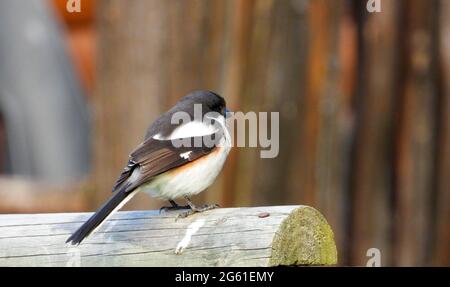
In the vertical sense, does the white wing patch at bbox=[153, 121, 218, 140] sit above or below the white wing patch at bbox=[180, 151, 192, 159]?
above

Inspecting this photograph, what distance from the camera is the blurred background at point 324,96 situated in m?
6.39

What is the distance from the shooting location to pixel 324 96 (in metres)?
6.62

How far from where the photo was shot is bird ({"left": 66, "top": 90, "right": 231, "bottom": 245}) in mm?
5051

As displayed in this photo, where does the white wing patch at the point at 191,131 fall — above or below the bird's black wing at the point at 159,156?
above

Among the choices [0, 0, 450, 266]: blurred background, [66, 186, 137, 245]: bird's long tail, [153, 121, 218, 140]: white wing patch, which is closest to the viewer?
[66, 186, 137, 245]: bird's long tail

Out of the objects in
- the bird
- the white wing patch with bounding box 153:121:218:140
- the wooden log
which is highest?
the white wing patch with bounding box 153:121:218:140

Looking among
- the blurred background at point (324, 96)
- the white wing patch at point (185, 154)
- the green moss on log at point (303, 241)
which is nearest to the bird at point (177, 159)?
the white wing patch at point (185, 154)

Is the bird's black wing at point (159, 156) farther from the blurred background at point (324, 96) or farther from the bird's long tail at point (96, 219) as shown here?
the blurred background at point (324, 96)

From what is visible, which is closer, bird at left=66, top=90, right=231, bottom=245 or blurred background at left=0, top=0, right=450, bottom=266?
bird at left=66, top=90, right=231, bottom=245

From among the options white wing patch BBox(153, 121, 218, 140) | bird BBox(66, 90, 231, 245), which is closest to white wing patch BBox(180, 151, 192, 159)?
bird BBox(66, 90, 231, 245)

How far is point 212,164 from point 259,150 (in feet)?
4.32

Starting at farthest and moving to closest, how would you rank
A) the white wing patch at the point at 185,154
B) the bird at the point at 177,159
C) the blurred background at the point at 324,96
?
the blurred background at the point at 324,96
the white wing patch at the point at 185,154
the bird at the point at 177,159

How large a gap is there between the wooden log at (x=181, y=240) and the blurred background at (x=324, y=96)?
2183 mm

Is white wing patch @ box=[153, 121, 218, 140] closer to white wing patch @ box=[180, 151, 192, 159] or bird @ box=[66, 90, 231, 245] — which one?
bird @ box=[66, 90, 231, 245]
